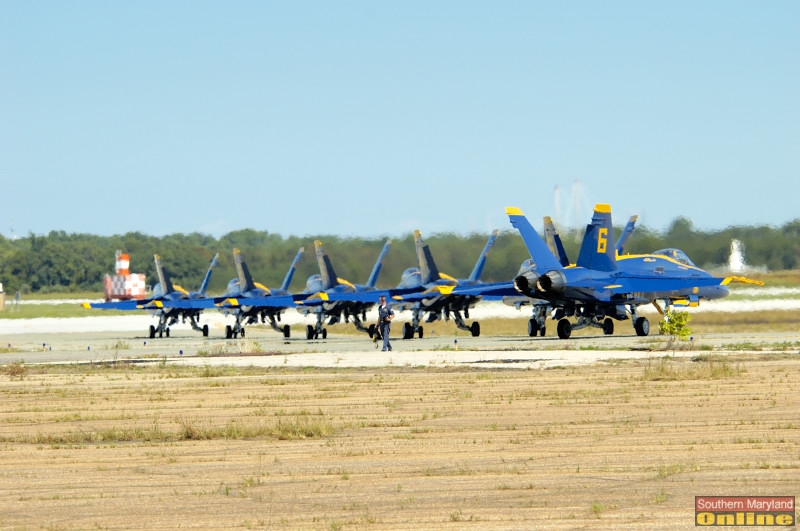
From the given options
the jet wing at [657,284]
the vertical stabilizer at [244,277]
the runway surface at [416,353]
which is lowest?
the runway surface at [416,353]

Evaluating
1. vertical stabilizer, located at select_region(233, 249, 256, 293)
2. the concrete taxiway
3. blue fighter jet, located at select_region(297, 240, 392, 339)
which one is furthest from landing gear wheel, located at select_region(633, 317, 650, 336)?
vertical stabilizer, located at select_region(233, 249, 256, 293)

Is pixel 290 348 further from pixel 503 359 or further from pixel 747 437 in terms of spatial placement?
pixel 747 437

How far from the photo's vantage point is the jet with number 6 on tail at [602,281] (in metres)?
37.7

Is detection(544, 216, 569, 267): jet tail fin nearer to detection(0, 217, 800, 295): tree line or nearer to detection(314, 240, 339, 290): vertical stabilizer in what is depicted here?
detection(0, 217, 800, 295): tree line

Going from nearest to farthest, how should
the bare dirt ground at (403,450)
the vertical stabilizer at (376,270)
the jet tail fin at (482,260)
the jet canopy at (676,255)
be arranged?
the bare dirt ground at (403,450)
the jet canopy at (676,255)
the jet tail fin at (482,260)
the vertical stabilizer at (376,270)

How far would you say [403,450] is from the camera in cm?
1342

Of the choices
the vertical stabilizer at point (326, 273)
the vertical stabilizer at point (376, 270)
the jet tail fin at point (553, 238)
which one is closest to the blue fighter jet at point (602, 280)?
the jet tail fin at point (553, 238)

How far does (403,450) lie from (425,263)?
34.6 meters

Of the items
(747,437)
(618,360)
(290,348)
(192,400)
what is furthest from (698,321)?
(747,437)

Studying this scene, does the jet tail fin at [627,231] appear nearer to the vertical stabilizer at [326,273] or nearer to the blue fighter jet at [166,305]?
the vertical stabilizer at [326,273]

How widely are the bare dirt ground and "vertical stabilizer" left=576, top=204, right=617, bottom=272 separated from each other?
1562 centimetres

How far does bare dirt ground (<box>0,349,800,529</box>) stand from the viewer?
980 centimetres

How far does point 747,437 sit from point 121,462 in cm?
727

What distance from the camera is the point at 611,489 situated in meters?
10.4
